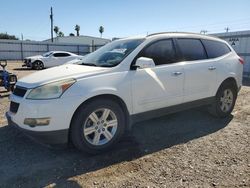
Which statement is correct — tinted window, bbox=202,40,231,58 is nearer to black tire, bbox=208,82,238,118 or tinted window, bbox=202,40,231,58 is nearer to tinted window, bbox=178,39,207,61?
tinted window, bbox=178,39,207,61

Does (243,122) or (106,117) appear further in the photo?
(243,122)

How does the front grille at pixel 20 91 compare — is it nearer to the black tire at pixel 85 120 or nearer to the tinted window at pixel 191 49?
the black tire at pixel 85 120

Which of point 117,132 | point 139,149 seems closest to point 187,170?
point 139,149

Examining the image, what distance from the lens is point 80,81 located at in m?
3.50

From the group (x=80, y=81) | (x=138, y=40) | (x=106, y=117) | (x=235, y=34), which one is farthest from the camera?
(x=235, y=34)

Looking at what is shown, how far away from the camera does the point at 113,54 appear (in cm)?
437

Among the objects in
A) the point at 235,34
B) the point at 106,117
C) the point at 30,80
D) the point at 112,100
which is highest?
the point at 235,34

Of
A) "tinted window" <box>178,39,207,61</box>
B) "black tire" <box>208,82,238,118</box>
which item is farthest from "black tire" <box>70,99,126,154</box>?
"black tire" <box>208,82,238,118</box>

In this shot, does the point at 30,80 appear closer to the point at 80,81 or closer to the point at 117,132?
the point at 80,81

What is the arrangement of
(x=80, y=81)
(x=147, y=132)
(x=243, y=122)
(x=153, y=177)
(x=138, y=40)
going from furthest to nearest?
(x=243, y=122), (x=147, y=132), (x=138, y=40), (x=80, y=81), (x=153, y=177)

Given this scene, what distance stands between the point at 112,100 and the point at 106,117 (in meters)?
0.27

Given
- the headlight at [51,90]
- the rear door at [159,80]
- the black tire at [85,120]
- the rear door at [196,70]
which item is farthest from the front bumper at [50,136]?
the rear door at [196,70]

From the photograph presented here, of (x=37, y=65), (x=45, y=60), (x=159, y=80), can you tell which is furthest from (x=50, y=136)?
(x=45, y=60)

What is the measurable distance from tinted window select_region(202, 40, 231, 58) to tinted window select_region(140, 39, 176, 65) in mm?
1021
